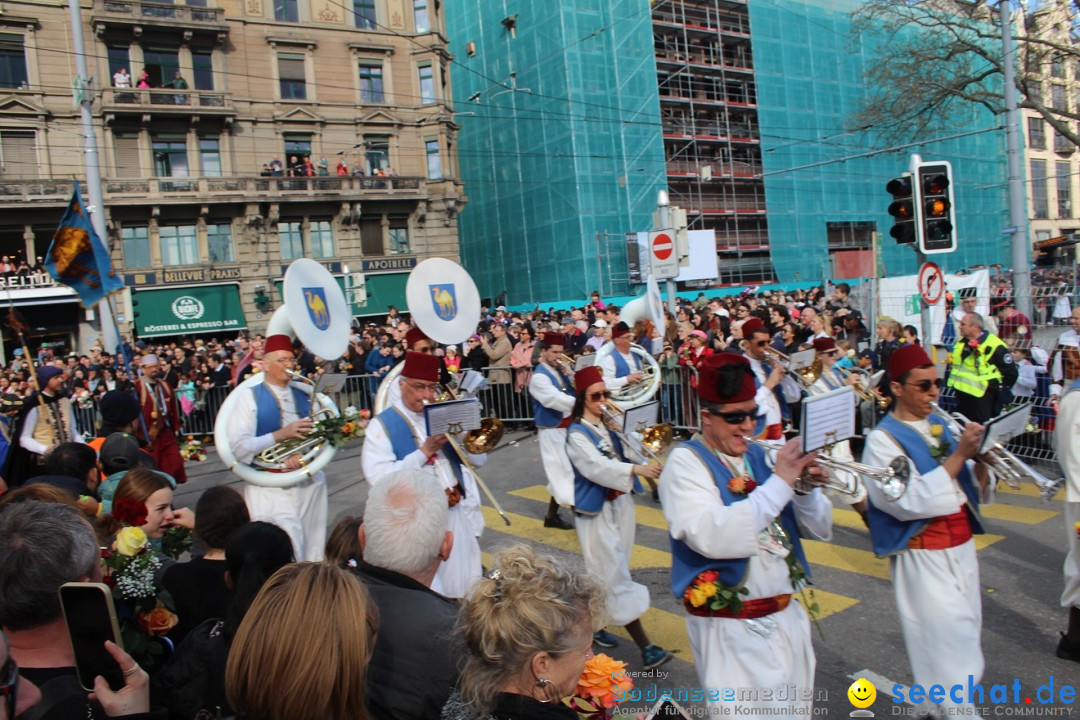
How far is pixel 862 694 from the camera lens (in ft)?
13.5

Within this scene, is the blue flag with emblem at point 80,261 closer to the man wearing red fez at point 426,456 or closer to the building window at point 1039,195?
the man wearing red fez at point 426,456

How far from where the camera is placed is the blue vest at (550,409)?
8.11 m

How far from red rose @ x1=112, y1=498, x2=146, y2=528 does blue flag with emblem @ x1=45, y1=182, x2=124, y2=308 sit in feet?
21.0

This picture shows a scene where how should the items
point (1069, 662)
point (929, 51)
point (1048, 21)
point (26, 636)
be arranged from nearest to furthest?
point (26, 636), point (1069, 662), point (1048, 21), point (929, 51)

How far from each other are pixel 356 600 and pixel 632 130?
119ft

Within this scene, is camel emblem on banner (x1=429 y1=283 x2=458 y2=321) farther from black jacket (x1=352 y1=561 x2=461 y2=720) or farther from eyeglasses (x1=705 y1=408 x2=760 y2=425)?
black jacket (x1=352 y1=561 x2=461 y2=720)

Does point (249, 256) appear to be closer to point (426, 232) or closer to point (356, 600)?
point (426, 232)

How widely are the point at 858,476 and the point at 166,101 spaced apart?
35.5 meters

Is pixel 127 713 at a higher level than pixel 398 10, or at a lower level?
lower

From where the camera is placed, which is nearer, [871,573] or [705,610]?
[705,610]

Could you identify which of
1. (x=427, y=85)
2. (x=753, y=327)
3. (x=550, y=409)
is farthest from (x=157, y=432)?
(x=427, y=85)

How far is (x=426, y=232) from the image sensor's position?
122ft

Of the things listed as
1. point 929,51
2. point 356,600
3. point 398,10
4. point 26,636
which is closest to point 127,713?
point 26,636

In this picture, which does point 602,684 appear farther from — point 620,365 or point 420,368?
point 620,365
